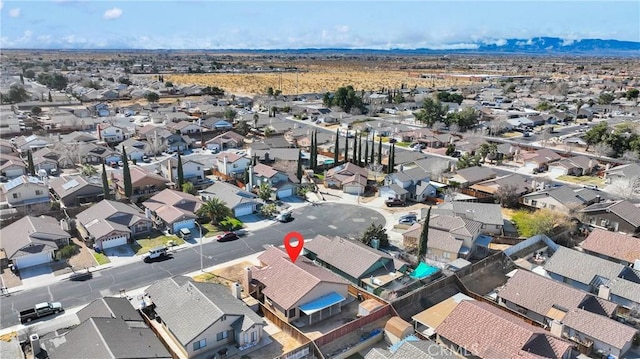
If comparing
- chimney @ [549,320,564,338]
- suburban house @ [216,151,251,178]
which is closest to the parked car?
suburban house @ [216,151,251,178]

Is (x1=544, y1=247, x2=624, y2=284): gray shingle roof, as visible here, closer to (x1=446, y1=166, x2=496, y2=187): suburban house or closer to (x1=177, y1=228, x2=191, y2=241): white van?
(x1=446, y1=166, x2=496, y2=187): suburban house

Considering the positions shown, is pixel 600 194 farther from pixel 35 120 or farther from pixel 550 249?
pixel 35 120

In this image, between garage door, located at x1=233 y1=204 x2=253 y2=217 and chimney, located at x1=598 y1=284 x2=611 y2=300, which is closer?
chimney, located at x1=598 y1=284 x2=611 y2=300

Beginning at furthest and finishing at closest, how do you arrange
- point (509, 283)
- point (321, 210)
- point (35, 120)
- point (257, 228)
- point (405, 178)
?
point (35, 120)
point (405, 178)
point (321, 210)
point (257, 228)
point (509, 283)

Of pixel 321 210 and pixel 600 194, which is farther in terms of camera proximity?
pixel 600 194

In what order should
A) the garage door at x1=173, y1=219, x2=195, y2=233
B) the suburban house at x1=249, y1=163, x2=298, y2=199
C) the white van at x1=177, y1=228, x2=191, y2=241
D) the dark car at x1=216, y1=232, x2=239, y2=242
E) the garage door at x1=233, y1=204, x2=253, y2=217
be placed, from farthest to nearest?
the suburban house at x1=249, y1=163, x2=298, y2=199 < the garage door at x1=233, y1=204, x2=253, y2=217 < the garage door at x1=173, y1=219, x2=195, y2=233 < the white van at x1=177, y1=228, x2=191, y2=241 < the dark car at x1=216, y1=232, x2=239, y2=242

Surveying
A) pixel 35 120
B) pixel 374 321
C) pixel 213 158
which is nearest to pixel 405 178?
pixel 374 321

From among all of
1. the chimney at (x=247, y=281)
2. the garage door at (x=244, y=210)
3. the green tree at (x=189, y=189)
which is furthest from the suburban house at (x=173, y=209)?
the chimney at (x=247, y=281)
